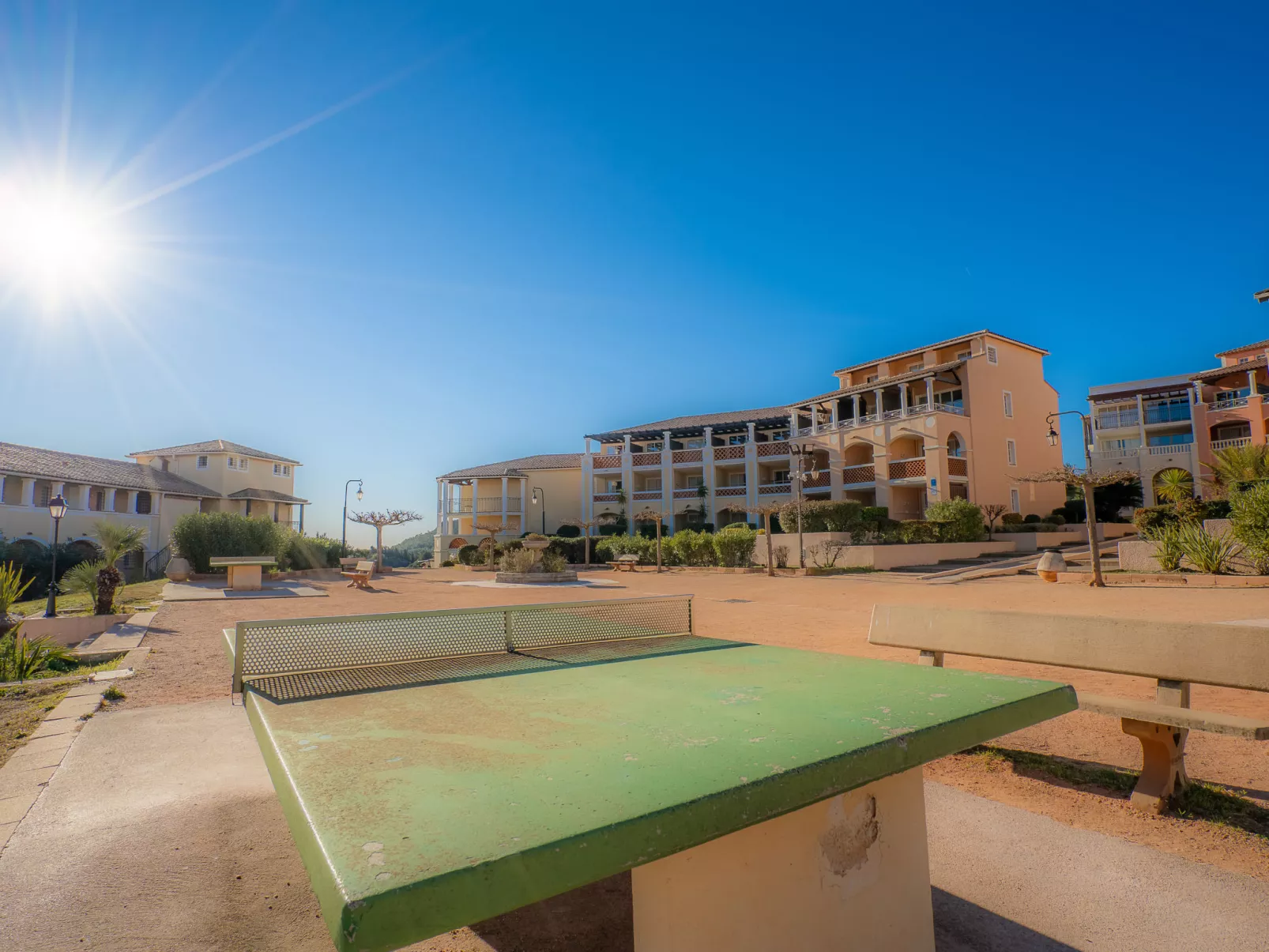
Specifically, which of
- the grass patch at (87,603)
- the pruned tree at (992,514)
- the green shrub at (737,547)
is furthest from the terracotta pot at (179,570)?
the pruned tree at (992,514)

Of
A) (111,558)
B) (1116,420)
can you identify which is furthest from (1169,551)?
(1116,420)

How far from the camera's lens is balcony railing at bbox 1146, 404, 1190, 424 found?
43.3 m

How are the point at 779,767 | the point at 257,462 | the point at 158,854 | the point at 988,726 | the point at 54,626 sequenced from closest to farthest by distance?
the point at 779,767 → the point at 988,726 → the point at 158,854 → the point at 54,626 → the point at 257,462

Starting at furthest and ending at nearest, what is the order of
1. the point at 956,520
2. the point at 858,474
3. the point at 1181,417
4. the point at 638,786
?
the point at 1181,417 < the point at 858,474 < the point at 956,520 < the point at 638,786

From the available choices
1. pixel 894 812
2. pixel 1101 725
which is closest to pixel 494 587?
pixel 1101 725

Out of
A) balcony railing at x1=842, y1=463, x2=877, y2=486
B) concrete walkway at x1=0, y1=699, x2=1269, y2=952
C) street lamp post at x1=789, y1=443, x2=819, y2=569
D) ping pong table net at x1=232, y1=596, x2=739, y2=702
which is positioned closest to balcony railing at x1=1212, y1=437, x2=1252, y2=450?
balcony railing at x1=842, y1=463, x2=877, y2=486

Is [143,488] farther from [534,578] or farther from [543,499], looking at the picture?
[534,578]

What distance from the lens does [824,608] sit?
535 inches

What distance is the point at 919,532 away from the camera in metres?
27.1

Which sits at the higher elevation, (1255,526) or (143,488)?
(143,488)

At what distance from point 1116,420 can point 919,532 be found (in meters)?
30.0

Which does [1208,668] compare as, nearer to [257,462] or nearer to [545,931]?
[545,931]

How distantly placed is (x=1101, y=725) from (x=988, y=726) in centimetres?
379

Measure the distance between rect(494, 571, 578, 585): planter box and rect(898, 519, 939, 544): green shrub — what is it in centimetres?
1341
